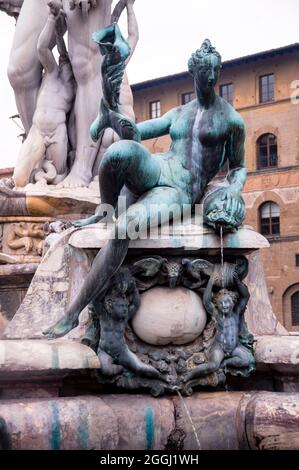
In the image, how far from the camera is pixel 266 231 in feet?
132

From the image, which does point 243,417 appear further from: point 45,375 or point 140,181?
point 140,181

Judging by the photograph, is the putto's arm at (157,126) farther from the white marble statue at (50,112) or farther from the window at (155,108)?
the window at (155,108)

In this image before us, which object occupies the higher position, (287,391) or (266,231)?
(266,231)

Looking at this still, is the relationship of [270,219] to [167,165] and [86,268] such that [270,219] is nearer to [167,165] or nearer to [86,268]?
[167,165]

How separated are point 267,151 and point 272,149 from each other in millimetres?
283

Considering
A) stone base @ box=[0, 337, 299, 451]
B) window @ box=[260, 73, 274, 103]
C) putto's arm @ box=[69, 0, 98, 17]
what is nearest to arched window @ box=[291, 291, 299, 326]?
window @ box=[260, 73, 274, 103]

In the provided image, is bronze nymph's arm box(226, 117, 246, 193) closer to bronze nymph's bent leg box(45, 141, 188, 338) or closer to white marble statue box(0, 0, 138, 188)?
bronze nymph's bent leg box(45, 141, 188, 338)

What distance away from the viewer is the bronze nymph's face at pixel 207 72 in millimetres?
3490

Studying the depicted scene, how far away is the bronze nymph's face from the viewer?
11.5ft

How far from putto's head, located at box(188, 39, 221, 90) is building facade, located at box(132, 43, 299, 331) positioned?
115ft

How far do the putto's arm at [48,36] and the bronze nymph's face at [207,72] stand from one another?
13.0 ft

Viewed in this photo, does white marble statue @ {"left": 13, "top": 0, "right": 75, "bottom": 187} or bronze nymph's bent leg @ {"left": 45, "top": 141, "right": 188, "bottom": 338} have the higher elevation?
white marble statue @ {"left": 13, "top": 0, "right": 75, "bottom": 187}
